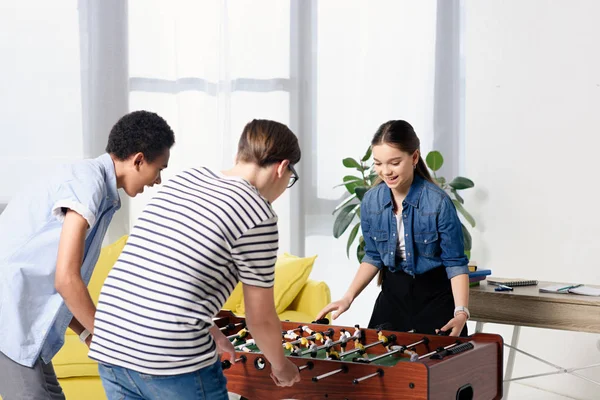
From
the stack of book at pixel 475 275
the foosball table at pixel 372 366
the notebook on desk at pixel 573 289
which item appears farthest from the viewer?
the stack of book at pixel 475 275

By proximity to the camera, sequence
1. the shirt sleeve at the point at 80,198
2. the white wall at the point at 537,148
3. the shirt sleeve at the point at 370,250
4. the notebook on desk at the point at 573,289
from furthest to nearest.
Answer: the white wall at the point at 537,148
the notebook on desk at the point at 573,289
the shirt sleeve at the point at 370,250
the shirt sleeve at the point at 80,198

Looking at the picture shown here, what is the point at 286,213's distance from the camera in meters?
5.07

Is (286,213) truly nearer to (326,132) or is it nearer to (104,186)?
Answer: (326,132)

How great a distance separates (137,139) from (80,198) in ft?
0.83

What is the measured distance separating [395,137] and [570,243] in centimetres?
207

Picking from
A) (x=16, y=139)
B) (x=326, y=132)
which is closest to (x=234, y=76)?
(x=326, y=132)

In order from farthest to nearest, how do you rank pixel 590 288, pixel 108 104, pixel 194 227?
pixel 108 104, pixel 590 288, pixel 194 227

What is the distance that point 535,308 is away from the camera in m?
3.42

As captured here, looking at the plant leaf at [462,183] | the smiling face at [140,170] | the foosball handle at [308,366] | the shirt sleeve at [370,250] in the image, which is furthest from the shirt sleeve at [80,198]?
the plant leaf at [462,183]

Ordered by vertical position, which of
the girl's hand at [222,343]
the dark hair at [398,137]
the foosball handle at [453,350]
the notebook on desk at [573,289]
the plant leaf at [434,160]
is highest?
the dark hair at [398,137]

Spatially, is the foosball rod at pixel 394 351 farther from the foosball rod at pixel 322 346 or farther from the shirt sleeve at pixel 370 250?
the shirt sleeve at pixel 370 250

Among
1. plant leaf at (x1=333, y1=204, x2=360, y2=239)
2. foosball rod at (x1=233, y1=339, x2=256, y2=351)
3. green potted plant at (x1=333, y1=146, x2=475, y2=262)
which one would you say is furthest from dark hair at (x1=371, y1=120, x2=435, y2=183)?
plant leaf at (x1=333, y1=204, x2=360, y2=239)

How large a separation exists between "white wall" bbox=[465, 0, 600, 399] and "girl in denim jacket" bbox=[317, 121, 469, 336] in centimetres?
182

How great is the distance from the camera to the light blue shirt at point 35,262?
1.99 meters
